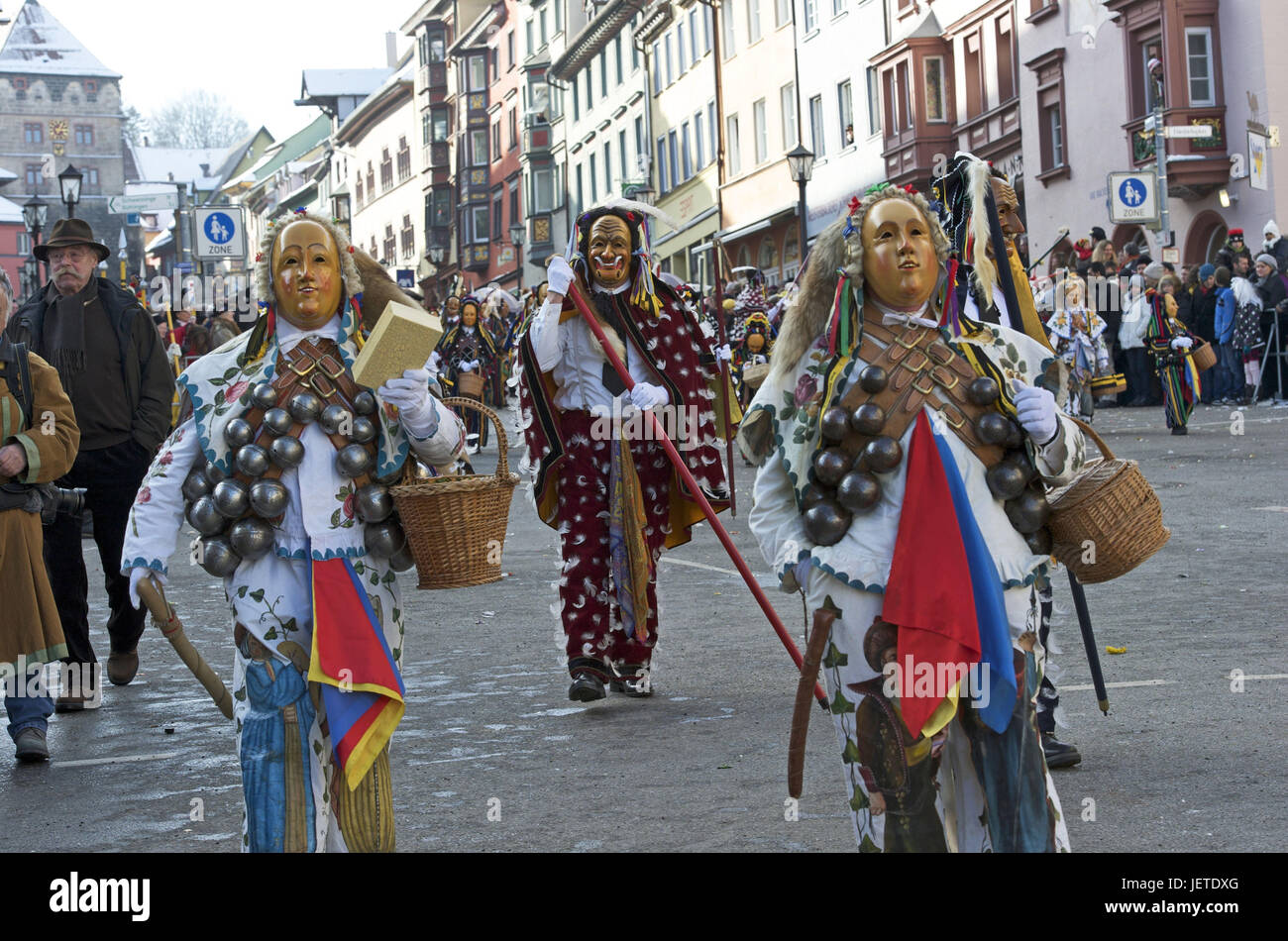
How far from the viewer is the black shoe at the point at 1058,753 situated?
6258mm

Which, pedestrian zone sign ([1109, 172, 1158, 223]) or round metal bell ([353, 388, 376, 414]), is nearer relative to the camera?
round metal bell ([353, 388, 376, 414])

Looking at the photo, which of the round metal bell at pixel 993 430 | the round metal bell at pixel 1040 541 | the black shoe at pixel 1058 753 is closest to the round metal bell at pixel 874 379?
the round metal bell at pixel 993 430

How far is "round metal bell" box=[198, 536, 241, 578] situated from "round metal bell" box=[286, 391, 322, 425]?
15.3 inches

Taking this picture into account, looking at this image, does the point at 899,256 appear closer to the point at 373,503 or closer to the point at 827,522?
the point at 827,522

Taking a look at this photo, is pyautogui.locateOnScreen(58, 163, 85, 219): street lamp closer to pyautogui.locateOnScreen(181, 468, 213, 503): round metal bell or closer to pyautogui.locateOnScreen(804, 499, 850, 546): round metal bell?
pyautogui.locateOnScreen(181, 468, 213, 503): round metal bell

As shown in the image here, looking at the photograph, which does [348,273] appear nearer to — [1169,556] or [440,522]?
[440,522]

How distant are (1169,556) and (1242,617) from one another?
8.17 ft

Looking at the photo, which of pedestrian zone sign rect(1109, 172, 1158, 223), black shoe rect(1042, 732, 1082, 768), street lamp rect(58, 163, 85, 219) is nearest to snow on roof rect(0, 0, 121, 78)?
street lamp rect(58, 163, 85, 219)

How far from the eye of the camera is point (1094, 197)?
3397 cm

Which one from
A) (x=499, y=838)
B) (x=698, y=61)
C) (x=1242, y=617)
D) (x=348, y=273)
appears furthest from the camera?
(x=698, y=61)

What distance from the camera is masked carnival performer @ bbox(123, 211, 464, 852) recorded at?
481cm

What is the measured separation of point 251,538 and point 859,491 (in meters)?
1.65
